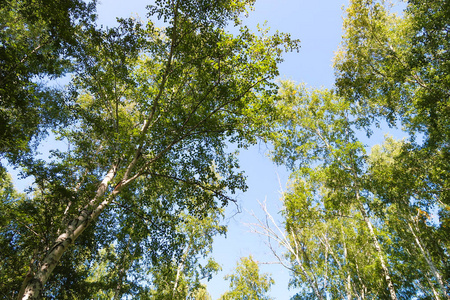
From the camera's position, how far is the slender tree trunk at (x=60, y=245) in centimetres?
498

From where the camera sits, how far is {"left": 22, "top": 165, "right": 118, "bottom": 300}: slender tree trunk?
4.98 m

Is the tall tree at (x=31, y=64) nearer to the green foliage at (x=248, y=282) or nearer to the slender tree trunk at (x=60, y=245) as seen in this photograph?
the slender tree trunk at (x=60, y=245)

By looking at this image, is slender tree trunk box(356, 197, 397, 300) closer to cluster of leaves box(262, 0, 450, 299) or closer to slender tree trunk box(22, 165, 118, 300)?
cluster of leaves box(262, 0, 450, 299)

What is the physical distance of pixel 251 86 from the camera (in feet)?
27.0

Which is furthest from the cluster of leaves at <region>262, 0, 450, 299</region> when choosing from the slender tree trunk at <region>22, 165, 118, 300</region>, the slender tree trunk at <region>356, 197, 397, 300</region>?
the slender tree trunk at <region>22, 165, 118, 300</region>

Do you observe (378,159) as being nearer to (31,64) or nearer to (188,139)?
(188,139)

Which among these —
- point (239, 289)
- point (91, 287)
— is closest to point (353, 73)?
point (91, 287)

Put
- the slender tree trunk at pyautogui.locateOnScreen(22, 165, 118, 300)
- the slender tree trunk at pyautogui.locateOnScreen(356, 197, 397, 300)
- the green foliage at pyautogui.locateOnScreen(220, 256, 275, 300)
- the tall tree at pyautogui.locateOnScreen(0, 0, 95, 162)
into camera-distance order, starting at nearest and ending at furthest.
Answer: the slender tree trunk at pyautogui.locateOnScreen(22, 165, 118, 300)
the tall tree at pyautogui.locateOnScreen(0, 0, 95, 162)
the slender tree trunk at pyautogui.locateOnScreen(356, 197, 397, 300)
the green foliage at pyautogui.locateOnScreen(220, 256, 275, 300)

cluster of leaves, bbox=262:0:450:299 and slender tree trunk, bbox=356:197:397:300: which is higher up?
cluster of leaves, bbox=262:0:450:299

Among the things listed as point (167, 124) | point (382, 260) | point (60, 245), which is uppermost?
point (167, 124)

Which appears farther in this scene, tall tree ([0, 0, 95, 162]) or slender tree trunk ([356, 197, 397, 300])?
slender tree trunk ([356, 197, 397, 300])

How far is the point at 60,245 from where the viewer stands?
570cm

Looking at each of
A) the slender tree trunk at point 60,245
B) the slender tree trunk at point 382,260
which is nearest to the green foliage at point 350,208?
the slender tree trunk at point 382,260

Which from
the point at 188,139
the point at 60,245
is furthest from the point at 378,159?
the point at 60,245
